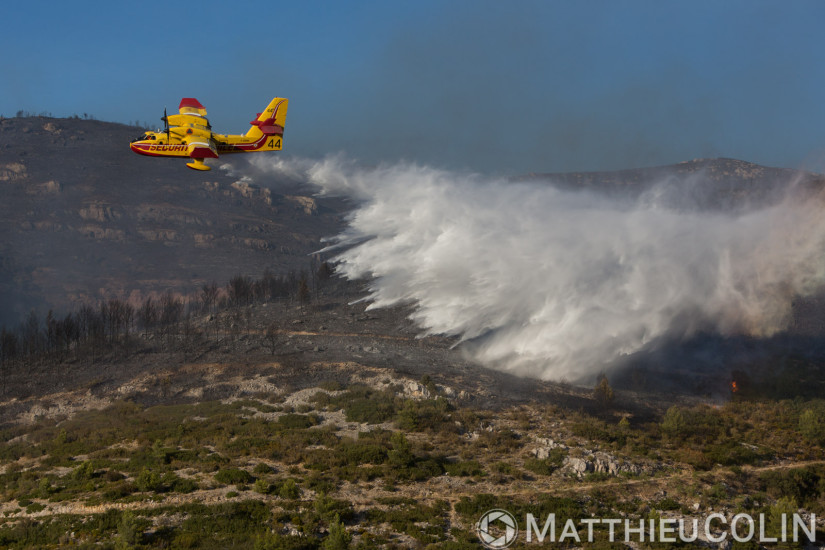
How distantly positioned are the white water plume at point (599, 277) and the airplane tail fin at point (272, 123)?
3293 centimetres

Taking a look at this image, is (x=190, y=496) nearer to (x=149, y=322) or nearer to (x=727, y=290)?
(x=727, y=290)

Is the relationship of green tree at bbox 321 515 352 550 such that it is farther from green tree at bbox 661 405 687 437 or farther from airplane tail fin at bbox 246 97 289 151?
airplane tail fin at bbox 246 97 289 151

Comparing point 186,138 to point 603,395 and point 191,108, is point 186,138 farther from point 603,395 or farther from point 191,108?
point 603,395

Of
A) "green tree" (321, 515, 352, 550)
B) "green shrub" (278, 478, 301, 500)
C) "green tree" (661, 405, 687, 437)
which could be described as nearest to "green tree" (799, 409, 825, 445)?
"green tree" (661, 405, 687, 437)

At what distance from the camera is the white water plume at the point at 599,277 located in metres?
65.9

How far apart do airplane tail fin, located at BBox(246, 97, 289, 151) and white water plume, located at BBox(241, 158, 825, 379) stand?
3293 centimetres

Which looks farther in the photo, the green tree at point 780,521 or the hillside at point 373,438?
the hillside at point 373,438

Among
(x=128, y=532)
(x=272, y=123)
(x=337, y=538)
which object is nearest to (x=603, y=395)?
(x=337, y=538)

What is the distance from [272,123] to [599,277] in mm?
41849

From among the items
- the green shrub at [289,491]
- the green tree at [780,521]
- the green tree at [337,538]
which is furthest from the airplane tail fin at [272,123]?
the green tree at [780,521]

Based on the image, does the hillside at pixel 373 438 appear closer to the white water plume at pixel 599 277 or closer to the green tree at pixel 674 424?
the green tree at pixel 674 424

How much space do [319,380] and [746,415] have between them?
42865 millimetres

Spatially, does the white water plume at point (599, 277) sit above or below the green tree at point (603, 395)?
above

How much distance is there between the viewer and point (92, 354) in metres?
82.7
